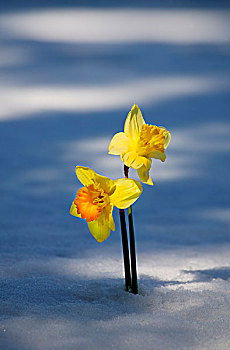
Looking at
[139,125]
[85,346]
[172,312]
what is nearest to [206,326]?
[172,312]

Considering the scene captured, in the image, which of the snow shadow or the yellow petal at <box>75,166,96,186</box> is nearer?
the yellow petal at <box>75,166,96,186</box>

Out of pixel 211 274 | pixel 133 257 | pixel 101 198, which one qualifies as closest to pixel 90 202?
pixel 101 198

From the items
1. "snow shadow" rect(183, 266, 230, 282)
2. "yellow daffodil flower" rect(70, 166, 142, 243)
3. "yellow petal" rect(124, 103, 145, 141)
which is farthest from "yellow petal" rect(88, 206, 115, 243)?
"snow shadow" rect(183, 266, 230, 282)

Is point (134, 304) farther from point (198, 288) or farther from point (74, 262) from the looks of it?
point (74, 262)

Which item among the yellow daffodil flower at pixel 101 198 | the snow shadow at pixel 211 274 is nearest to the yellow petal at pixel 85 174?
the yellow daffodil flower at pixel 101 198

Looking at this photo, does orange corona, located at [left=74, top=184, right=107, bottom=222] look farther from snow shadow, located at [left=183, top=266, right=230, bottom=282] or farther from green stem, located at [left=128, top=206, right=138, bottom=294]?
snow shadow, located at [left=183, top=266, right=230, bottom=282]

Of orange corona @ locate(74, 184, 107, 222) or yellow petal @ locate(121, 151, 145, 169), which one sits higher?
yellow petal @ locate(121, 151, 145, 169)

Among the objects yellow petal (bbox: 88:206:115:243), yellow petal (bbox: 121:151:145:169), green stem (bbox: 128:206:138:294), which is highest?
yellow petal (bbox: 121:151:145:169)

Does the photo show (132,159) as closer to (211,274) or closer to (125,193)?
(125,193)
